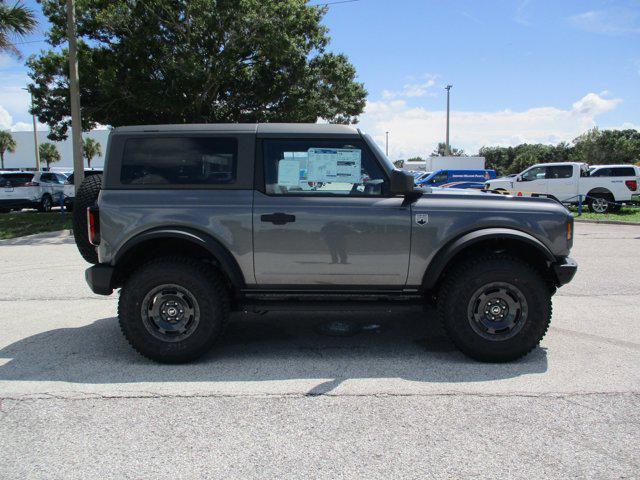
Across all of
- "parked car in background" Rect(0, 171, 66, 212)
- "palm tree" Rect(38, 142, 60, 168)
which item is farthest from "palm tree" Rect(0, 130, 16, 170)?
"parked car in background" Rect(0, 171, 66, 212)

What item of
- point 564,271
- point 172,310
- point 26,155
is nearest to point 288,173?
point 172,310

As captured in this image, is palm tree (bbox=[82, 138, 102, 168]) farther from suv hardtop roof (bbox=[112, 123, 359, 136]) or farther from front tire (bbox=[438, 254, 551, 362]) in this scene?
front tire (bbox=[438, 254, 551, 362])

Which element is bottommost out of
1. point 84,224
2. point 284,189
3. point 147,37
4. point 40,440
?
point 40,440

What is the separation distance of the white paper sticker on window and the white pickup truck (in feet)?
49.6

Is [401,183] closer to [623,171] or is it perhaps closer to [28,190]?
[623,171]

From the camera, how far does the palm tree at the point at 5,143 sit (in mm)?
68875

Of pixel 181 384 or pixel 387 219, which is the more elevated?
pixel 387 219

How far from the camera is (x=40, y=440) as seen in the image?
2.95 meters

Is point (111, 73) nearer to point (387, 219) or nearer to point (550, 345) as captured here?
point (387, 219)

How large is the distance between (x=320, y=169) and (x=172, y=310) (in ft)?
5.80

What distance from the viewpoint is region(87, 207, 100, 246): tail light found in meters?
4.11

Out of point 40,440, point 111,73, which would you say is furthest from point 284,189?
point 111,73

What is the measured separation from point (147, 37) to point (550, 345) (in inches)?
566

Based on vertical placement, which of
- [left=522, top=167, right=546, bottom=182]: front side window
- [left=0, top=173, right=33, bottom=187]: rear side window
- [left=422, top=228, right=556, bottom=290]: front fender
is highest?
[left=522, top=167, right=546, bottom=182]: front side window
